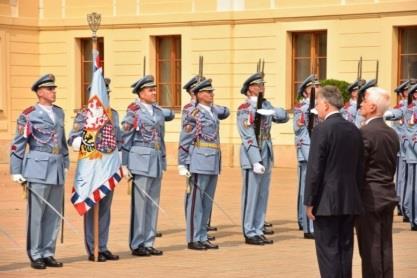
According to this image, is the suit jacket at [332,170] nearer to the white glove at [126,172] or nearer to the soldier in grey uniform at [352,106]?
the white glove at [126,172]

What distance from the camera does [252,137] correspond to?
566 inches

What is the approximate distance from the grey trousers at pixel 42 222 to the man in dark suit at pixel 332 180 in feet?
11.0

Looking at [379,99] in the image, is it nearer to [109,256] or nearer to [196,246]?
[109,256]

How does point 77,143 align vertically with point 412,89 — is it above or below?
below

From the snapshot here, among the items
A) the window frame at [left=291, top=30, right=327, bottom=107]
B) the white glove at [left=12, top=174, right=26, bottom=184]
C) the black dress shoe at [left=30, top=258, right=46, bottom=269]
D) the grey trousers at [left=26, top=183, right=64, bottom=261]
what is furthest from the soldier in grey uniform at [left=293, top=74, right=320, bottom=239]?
the window frame at [left=291, top=30, right=327, bottom=107]

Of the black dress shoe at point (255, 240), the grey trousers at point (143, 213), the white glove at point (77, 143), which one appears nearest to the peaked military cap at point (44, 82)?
the white glove at point (77, 143)

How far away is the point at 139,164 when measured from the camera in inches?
518

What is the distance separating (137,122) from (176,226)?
123 inches

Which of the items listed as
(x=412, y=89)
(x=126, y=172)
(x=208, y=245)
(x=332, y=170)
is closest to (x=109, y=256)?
(x=126, y=172)

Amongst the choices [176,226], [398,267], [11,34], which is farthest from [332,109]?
[11,34]

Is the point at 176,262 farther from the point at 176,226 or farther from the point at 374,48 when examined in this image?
the point at 374,48

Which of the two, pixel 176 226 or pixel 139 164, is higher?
pixel 139 164

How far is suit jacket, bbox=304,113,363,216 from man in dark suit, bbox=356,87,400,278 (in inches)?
7.8

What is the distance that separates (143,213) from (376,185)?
152 inches
